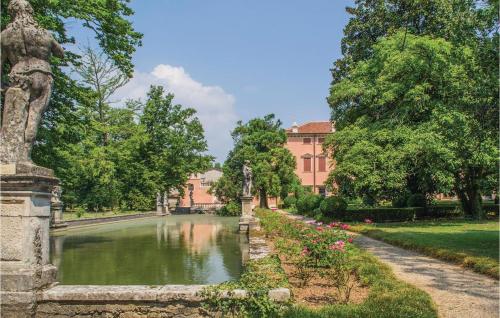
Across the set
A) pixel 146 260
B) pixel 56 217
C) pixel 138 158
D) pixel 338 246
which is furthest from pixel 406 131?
pixel 138 158

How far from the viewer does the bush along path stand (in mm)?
5629

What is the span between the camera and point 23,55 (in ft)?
17.6

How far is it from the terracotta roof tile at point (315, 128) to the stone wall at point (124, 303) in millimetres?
50501

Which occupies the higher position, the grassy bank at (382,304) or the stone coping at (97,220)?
the grassy bank at (382,304)

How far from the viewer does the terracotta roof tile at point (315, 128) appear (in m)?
54.6

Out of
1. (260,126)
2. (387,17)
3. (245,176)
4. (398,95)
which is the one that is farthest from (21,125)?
(260,126)

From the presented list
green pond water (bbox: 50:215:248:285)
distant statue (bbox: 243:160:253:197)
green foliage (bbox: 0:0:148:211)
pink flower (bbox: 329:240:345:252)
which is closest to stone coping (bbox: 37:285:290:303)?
pink flower (bbox: 329:240:345:252)

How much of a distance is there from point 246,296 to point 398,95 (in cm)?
1775

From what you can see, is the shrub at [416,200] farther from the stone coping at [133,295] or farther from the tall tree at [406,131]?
the stone coping at [133,295]

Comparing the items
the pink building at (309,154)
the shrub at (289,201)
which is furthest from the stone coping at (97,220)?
the pink building at (309,154)

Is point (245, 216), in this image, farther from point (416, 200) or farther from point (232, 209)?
point (232, 209)

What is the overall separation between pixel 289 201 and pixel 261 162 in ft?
19.3

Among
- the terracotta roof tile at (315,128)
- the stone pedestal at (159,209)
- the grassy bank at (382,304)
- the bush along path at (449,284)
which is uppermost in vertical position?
the terracotta roof tile at (315,128)

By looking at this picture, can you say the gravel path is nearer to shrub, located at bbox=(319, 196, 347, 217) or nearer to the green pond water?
the green pond water
